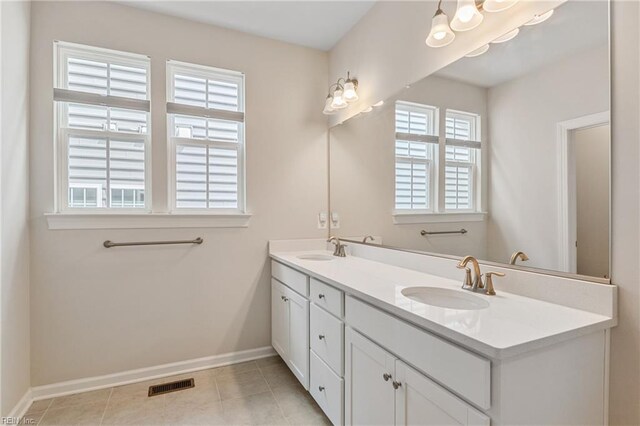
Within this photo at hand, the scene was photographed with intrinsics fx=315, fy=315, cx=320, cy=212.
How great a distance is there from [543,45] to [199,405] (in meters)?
2.68

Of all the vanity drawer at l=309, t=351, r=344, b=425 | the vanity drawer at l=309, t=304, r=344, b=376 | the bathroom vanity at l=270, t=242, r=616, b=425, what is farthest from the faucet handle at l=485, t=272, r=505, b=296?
the vanity drawer at l=309, t=351, r=344, b=425

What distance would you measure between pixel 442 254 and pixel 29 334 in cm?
268

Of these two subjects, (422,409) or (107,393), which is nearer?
(422,409)

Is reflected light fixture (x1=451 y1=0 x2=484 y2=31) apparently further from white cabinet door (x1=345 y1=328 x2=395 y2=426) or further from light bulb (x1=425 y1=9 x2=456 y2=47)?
white cabinet door (x1=345 y1=328 x2=395 y2=426)

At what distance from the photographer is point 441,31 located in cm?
155

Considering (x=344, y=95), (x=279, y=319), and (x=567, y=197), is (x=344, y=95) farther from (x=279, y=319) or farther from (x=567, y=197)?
(x=279, y=319)

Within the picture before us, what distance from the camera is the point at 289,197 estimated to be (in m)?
2.80

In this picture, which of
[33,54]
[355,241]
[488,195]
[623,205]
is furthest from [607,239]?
[33,54]

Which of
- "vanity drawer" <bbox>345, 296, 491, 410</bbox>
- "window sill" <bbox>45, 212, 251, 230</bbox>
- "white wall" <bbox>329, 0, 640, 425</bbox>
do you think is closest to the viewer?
"vanity drawer" <bbox>345, 296, 491, 410</bbox>

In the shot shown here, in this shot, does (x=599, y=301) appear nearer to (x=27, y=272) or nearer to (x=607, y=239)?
(x=607, y=239)

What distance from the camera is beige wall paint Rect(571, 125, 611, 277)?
1121 millimetres

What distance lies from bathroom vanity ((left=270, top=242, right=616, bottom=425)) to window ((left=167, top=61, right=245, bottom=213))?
118 centimetres

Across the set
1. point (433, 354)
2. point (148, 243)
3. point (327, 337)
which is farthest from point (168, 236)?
point (433, 354)

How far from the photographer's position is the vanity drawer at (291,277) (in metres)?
2.05
